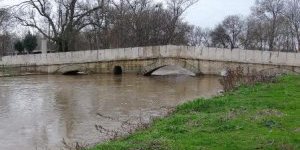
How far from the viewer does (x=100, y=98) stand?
1841 centimetres

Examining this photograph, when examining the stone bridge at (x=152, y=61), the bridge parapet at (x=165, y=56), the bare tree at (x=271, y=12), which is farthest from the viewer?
the bare tree at (x=271, y=12)

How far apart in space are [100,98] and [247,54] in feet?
41.0

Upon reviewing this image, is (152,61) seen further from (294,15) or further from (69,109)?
(294,15)

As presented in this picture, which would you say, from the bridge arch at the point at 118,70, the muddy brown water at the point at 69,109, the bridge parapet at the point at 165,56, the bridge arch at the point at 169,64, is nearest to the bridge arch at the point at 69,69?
the bridge parapet at the point at 165,56

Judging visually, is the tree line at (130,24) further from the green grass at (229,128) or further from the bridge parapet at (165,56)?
the green grass at (229,128)

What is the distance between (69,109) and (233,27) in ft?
166

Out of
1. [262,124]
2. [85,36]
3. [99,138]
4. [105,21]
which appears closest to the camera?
[262,124]

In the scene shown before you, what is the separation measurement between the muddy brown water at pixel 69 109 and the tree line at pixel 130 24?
18.7 metres

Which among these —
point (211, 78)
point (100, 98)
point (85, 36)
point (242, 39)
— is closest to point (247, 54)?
point (211, 78)

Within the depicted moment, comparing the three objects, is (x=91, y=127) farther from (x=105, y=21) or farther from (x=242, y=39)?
(x=242, y=39)

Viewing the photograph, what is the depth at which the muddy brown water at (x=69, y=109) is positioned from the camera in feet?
33.9

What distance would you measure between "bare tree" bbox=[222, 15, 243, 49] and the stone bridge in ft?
102

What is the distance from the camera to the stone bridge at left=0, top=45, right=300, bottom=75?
27473 mm

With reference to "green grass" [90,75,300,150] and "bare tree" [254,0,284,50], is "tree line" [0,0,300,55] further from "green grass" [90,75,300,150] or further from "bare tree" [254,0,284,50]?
"green grass" [90,75,300,150]
